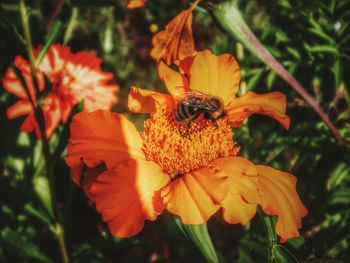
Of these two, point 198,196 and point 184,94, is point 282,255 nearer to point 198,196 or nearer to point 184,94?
point 198,196

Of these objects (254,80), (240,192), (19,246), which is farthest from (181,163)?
(19,246)

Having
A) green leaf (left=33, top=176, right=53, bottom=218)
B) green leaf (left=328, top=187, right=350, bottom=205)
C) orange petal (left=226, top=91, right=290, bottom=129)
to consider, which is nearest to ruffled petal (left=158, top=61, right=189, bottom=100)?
orange petal (left=226, top=91, right=290, bottom=129)

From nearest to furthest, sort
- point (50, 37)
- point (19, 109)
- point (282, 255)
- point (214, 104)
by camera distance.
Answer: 1. point (282, 255)
2. point (214, 104)
3. point (50, 37)
4. point (19, 109)

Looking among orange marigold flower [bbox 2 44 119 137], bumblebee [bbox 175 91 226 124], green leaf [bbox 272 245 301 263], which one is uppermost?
bumblebee [bbox 175 91 226 124]

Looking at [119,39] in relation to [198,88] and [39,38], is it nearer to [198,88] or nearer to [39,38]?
[39,38]

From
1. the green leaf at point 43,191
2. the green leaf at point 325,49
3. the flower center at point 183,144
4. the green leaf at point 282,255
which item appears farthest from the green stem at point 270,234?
the green leaf at point 43,191

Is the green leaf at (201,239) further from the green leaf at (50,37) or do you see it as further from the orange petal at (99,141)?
the green leaf at (50,37)

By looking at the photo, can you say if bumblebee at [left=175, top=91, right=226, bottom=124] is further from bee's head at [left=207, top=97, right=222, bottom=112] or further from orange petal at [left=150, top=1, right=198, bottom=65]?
orange petal at [left=150, top=1, right=198, bottom=65]
